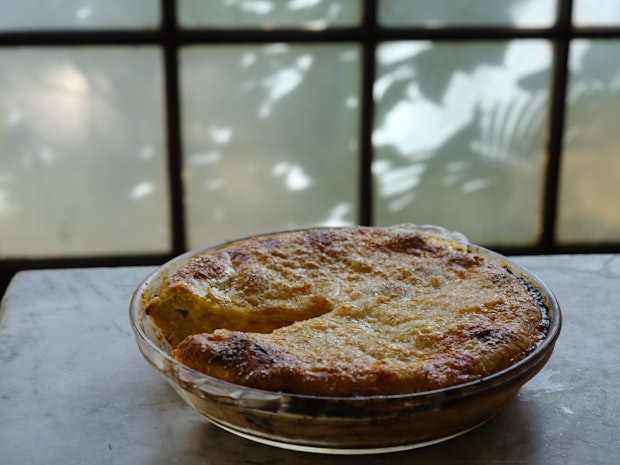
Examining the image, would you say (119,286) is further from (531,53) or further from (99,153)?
(531,53)

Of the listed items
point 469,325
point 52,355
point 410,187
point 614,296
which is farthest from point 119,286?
point 410,187

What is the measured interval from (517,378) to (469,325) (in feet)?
0.39

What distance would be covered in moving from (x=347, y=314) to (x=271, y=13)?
60.9 inches

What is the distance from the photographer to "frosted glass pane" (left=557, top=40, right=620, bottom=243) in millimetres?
2404

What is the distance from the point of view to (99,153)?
7.63 feet

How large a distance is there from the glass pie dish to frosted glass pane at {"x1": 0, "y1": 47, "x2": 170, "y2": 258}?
160 centimetres

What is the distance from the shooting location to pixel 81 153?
2.32 metres

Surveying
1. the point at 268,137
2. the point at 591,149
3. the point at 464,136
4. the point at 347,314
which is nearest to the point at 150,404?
the point at 347,314

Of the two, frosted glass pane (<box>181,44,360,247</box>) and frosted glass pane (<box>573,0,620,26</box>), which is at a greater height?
frosted glass pane (<box>573,0,620,26</box>)

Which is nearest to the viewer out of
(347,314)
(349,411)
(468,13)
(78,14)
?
(349,411)

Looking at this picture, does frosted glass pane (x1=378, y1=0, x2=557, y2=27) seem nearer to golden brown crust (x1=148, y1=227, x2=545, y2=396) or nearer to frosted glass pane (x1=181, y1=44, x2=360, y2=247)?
frosted glass pane (x1=181, y1=44, x2=360, y2=247)

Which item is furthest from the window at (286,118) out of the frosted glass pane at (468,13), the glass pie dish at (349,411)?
the glass pie dish at (349,411)

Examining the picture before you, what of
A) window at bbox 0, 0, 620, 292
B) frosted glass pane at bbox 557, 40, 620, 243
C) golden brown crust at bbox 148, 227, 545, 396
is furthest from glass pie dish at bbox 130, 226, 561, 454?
frosted glass pane at bbox 557, 40, 620, 243

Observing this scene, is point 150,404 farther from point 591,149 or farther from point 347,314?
point 591,149
